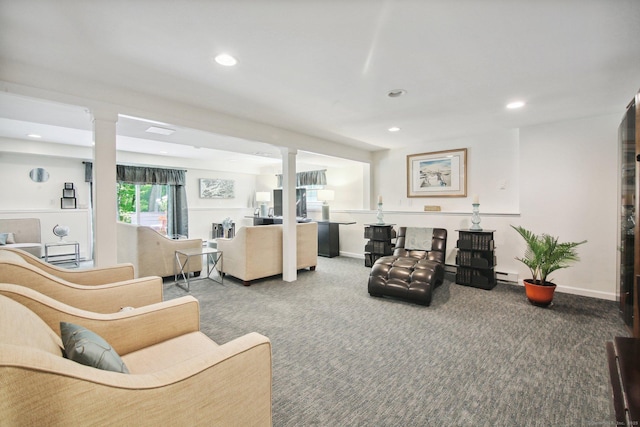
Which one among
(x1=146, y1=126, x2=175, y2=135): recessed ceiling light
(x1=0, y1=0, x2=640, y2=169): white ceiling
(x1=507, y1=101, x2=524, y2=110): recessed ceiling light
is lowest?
(x1=146, y1=126, x2=175, y2=135): recessed ceiling light

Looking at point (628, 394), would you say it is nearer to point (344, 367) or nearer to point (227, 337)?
point (344, 367)

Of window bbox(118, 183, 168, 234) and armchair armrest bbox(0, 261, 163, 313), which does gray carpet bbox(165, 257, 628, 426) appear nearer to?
armchair armrest bbox(0, 261, 163, 313)

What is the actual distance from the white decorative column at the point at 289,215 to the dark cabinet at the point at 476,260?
8.27 ft

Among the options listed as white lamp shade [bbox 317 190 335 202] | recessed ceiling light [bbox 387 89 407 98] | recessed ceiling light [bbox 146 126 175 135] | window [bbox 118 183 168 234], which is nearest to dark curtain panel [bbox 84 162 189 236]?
window [bbox 118 183 168 234]

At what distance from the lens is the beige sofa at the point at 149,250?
4.34 meters

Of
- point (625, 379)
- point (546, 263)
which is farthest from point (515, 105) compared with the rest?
point (625, 379)

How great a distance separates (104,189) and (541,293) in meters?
4.77

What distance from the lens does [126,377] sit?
0.92 m

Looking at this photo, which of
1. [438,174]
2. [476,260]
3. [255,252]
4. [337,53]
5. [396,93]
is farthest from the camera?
[438,174]

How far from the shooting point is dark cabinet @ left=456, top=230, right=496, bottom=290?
4195 mm

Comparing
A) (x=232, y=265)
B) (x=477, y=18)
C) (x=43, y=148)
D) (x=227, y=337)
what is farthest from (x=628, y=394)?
(x=43, y=148)

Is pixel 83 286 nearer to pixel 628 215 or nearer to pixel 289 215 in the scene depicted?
pixel 289 215

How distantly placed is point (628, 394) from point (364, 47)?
220cm

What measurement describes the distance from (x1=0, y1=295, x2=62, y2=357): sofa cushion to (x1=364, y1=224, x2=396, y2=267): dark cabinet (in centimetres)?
485
